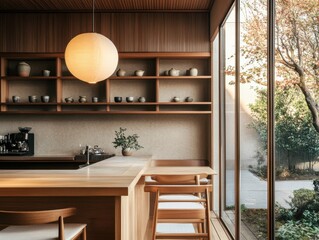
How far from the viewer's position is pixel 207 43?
5.85 meters

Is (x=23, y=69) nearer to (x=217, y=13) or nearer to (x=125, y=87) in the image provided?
(x=125, y=87)

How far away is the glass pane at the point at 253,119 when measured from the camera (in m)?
2.96

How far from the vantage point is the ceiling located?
553 cm

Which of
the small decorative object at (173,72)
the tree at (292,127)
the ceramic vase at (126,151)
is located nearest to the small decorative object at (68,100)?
the ceramic vase at (126,151)

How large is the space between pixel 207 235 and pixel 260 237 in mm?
399

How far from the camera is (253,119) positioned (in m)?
3.28

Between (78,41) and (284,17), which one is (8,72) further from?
(284,17)

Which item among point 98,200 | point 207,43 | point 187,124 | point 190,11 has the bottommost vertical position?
point 98,200

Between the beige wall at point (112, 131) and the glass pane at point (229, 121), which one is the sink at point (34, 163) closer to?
the beige wall at point (112, 131)

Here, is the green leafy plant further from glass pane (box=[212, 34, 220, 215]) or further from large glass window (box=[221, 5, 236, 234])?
large glass window (box=[221, 5, 236, 234])

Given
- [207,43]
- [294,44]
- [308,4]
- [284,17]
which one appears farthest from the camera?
[207,43]

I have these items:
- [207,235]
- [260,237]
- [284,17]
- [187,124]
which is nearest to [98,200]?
[207,235]

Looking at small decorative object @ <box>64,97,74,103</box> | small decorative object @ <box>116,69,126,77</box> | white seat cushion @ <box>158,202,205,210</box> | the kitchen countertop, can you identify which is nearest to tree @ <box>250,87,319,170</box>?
white seat cushion @ <box>158,202,205,210</box>

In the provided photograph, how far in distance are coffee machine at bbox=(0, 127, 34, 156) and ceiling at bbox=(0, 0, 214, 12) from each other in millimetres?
1684
